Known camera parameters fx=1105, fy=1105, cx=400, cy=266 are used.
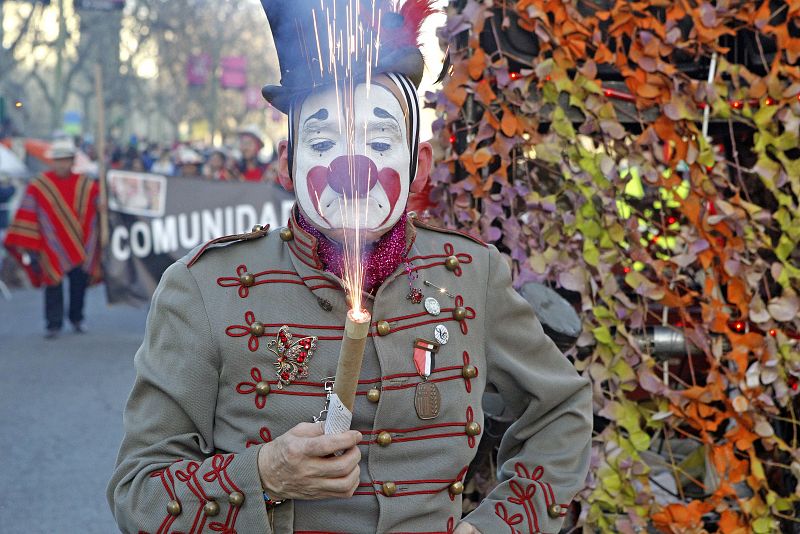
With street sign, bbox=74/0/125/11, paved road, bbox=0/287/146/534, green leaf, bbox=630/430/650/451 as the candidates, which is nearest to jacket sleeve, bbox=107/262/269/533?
green leaf, bbox=630/430/650/451

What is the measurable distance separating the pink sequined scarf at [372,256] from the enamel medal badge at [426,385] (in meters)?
0.16

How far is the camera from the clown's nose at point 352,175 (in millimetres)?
2254

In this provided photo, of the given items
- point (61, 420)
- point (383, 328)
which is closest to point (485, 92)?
point (383, 328)

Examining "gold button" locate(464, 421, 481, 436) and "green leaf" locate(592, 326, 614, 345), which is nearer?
"gold button" locate(464, 421, 481, 436)

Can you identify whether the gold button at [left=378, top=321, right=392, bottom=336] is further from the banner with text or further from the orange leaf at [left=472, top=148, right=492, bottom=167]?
the banner with text

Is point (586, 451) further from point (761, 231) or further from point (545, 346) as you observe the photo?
point (761, 231)

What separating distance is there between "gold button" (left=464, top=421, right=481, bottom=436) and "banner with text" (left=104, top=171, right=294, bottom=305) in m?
7.36

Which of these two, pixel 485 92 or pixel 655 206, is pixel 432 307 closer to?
pixel 485 92

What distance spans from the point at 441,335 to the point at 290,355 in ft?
1.08

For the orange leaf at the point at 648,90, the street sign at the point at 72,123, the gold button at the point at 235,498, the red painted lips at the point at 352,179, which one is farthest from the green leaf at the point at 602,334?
the street sign at the point at 72,123

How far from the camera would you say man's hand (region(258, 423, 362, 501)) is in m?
1.98

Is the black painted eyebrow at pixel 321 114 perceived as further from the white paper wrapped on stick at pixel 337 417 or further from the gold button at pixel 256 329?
the white paper wrapped on stick at pixel 337 417

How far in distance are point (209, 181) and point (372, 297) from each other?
7.71m

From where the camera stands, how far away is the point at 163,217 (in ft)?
32.7
